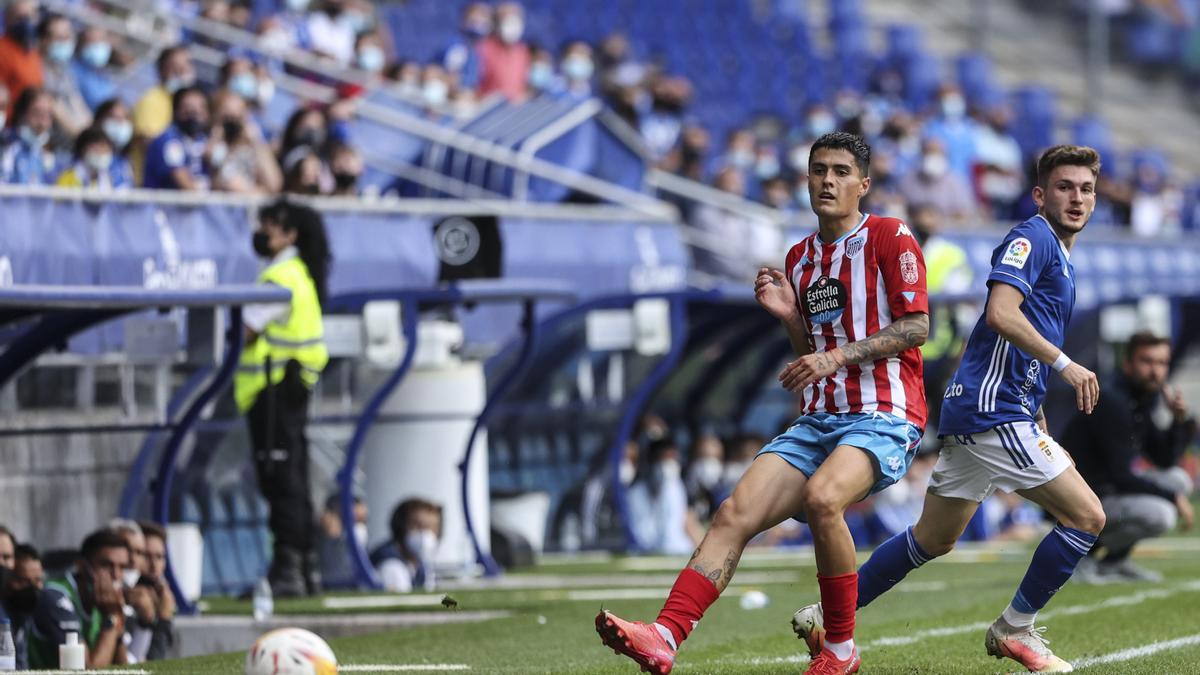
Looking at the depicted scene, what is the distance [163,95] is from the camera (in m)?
14.3

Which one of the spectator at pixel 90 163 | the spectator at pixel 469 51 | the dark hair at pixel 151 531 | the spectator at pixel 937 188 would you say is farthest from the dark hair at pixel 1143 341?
the spectator at pixel 937 188

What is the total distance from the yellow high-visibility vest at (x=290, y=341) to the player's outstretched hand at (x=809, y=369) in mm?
4816

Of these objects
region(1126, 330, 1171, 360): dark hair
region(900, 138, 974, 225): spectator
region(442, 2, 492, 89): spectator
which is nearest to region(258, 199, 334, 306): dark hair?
region(1126, 330, 1171, 360): dark hair

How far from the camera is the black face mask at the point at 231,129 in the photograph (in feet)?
45.1

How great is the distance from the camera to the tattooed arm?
662cm

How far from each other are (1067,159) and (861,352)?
3.80ft

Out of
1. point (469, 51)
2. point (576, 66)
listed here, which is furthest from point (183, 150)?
point (576, 66)

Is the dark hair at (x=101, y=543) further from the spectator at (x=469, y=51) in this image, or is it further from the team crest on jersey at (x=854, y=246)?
the spectator at (x=469, y=51)

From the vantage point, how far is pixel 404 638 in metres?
9.02

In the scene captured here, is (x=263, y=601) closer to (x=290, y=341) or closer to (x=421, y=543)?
(x=290, y=341)

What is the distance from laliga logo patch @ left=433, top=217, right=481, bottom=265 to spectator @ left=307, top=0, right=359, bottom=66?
4.93 metres

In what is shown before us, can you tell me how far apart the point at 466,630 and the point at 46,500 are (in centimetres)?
263

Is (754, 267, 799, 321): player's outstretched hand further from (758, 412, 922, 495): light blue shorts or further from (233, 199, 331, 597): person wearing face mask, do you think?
(233, 199, 331, 597): person wearing face mask

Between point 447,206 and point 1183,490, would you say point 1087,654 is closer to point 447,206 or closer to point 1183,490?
point 1183,490
